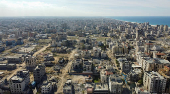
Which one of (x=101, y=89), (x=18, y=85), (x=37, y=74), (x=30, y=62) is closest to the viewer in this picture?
(x=101, y=89)

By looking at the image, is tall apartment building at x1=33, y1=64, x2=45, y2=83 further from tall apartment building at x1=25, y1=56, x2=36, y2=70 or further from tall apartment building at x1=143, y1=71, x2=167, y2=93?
tall apartment building at x1=143, y1=71, x2=167, y2=93

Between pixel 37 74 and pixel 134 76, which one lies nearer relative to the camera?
pixel 134 76

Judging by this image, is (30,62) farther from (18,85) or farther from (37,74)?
(18,85)

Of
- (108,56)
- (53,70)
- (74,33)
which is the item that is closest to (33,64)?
(53,70)

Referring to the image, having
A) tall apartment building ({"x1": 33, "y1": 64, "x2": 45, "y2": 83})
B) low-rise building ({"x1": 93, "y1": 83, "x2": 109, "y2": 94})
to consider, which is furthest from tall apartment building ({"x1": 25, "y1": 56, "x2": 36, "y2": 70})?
low-rise building ({"x1": 93, "y1": 83, "x2": 109, "y2": 94})

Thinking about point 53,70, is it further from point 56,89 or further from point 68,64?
point 56,89

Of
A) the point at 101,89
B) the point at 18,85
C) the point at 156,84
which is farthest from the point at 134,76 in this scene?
the point at 18,85

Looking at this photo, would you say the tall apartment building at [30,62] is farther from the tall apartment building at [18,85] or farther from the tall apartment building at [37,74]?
the tall apartment building at [18,85]

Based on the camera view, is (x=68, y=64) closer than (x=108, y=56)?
Yes

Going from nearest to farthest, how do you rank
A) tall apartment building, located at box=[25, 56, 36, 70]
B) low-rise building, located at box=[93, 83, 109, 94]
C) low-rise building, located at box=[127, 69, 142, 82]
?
low-rise building, located at box=[93, 83, 109, 94]
low-rise building, located at box=[127, 69, 142, 82]
tall apartment building, located at box=[25, 56, 36, 70]

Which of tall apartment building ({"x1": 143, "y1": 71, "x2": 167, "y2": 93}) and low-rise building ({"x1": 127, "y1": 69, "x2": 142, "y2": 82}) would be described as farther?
low-rise building ({"x1": 127, "y1": 69, "x2": 142, "y2": 82})

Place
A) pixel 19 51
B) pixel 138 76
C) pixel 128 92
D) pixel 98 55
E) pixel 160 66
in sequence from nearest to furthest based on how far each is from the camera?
pixel 128 92
pixel 138 76
pixel 160 66
pixel 98 55
pixel 19 51
